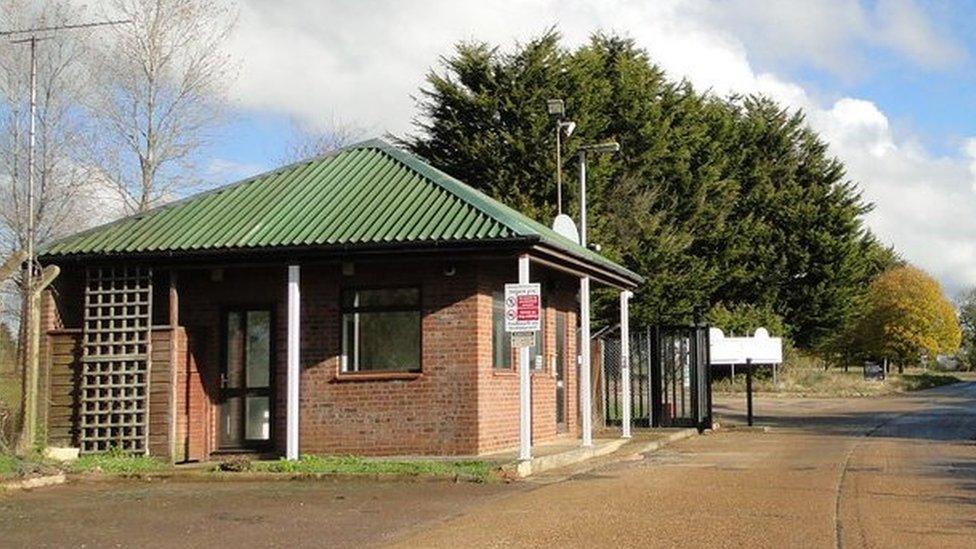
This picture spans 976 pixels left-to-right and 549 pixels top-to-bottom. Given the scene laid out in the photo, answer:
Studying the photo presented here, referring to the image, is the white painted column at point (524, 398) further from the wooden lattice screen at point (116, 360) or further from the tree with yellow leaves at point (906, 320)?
the tree with yellow leaves at point (906, 320)

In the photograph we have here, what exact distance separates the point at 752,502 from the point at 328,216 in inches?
325

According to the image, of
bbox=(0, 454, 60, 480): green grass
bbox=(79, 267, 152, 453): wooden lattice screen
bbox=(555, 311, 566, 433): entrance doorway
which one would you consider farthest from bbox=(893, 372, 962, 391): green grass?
bbox=(0, 454, 60, 480): green grass

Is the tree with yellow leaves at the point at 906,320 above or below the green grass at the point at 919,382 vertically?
above

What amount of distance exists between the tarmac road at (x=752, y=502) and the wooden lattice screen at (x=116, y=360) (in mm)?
6992

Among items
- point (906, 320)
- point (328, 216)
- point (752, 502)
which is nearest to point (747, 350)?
point (328, 216)

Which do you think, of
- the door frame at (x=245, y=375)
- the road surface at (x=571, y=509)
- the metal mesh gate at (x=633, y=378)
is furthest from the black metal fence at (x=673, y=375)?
the door frame at (x=245, y=375)

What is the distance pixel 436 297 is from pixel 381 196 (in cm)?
199

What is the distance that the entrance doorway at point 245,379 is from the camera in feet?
60.7

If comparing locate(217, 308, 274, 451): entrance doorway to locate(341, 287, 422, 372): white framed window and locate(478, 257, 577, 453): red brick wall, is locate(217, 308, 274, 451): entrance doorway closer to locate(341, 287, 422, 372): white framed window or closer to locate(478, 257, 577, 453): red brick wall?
locate(341, 287, 422, 372): white framed window

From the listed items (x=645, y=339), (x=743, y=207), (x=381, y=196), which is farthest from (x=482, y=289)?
(x=743, y=207)

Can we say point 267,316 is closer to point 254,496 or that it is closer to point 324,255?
point 324,255

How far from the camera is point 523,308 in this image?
15.9 meters

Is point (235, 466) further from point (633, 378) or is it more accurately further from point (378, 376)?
point (633, 378)

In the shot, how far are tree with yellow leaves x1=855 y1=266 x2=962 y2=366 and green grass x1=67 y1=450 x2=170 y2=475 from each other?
6095 centimetres
